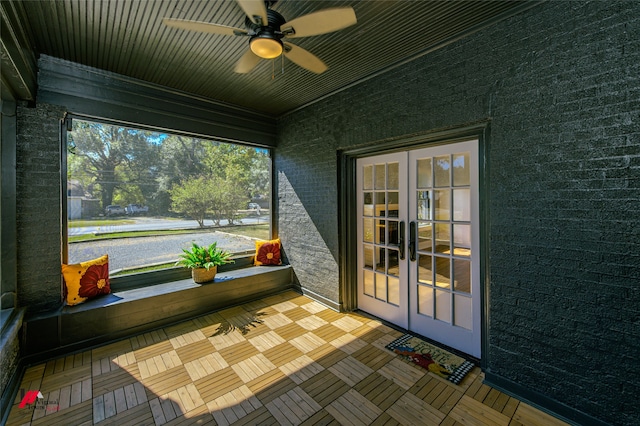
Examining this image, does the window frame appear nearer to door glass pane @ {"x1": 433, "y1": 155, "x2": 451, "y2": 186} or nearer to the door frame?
the door frame

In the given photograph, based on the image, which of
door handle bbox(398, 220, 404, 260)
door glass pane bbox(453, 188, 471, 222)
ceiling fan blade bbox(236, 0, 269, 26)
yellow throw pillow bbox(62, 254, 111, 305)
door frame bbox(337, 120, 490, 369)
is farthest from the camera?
door handle bbox(398, 220, 404, 260)

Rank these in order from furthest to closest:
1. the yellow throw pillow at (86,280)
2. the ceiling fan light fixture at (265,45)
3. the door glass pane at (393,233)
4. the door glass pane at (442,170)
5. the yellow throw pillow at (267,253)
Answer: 1. the yellow throw pillow at (267,253)
2. the door glass pane at (393,233)
3. the yellow throw pillow at (86,280)
4. the door glass pane at (442,170)
5. the ceiling fan light fixture at (265,45)

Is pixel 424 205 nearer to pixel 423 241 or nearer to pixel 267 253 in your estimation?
pixel 423 241

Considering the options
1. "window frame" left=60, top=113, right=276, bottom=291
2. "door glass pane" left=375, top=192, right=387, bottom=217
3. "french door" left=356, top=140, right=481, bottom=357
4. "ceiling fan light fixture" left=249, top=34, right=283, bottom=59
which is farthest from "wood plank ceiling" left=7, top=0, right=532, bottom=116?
"door glass pane" left=375, top=192, right=387, bottom=217

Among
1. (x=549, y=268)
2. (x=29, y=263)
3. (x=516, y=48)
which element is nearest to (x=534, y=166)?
(x=549, y=268)

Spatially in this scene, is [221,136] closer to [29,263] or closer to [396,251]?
[29,263]

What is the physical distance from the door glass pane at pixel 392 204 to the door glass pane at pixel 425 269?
22.5 inches

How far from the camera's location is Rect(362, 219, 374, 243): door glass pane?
3.47 metres

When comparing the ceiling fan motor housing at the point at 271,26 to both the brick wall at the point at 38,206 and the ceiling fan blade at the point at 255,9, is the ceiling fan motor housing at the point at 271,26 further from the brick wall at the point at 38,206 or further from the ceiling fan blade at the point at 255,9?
the brick wall at the point at 38,206

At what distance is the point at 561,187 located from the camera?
185cm

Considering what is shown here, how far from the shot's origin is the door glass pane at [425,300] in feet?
9.41

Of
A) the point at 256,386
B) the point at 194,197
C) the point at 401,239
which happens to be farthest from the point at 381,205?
the point at 194,197

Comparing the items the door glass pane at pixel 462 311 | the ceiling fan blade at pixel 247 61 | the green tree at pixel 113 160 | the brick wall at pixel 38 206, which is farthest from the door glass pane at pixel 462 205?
the brick wall at pixel 38 206

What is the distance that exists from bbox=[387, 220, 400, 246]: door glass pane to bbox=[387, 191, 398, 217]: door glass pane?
0.31 ft
